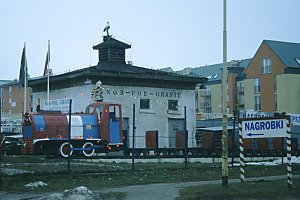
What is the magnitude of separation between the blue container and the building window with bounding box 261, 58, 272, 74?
47448mm

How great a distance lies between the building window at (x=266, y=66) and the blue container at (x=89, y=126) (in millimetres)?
47448

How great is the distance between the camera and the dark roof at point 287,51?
73.5 metres

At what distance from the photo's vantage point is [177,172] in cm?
2198

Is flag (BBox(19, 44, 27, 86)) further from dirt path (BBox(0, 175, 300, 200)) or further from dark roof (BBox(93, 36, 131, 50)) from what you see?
dirt path (BBox(0, 175, 300, 200))

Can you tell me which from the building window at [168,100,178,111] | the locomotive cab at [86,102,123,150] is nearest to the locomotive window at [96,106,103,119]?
the locomotive cab at [86,102,123,150]

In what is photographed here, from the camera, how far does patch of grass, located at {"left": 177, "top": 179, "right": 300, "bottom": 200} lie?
14.5 meters

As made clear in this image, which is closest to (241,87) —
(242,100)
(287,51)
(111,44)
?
(242,100)

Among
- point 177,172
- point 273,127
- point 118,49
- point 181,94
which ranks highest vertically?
point 118,49

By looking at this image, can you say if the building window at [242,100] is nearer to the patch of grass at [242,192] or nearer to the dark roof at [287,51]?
the dark roof at [287,51]

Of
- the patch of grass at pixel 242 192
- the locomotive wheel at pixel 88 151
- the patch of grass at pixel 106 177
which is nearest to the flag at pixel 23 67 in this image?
the locomotive wheel at pixel 88 151

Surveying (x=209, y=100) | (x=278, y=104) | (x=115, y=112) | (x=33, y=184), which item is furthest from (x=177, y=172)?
(x=209, y=100)

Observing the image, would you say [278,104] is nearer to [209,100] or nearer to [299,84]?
[299,84]

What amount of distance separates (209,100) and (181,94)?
164ft

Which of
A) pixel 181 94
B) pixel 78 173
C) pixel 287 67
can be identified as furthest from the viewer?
pixel 287 67
